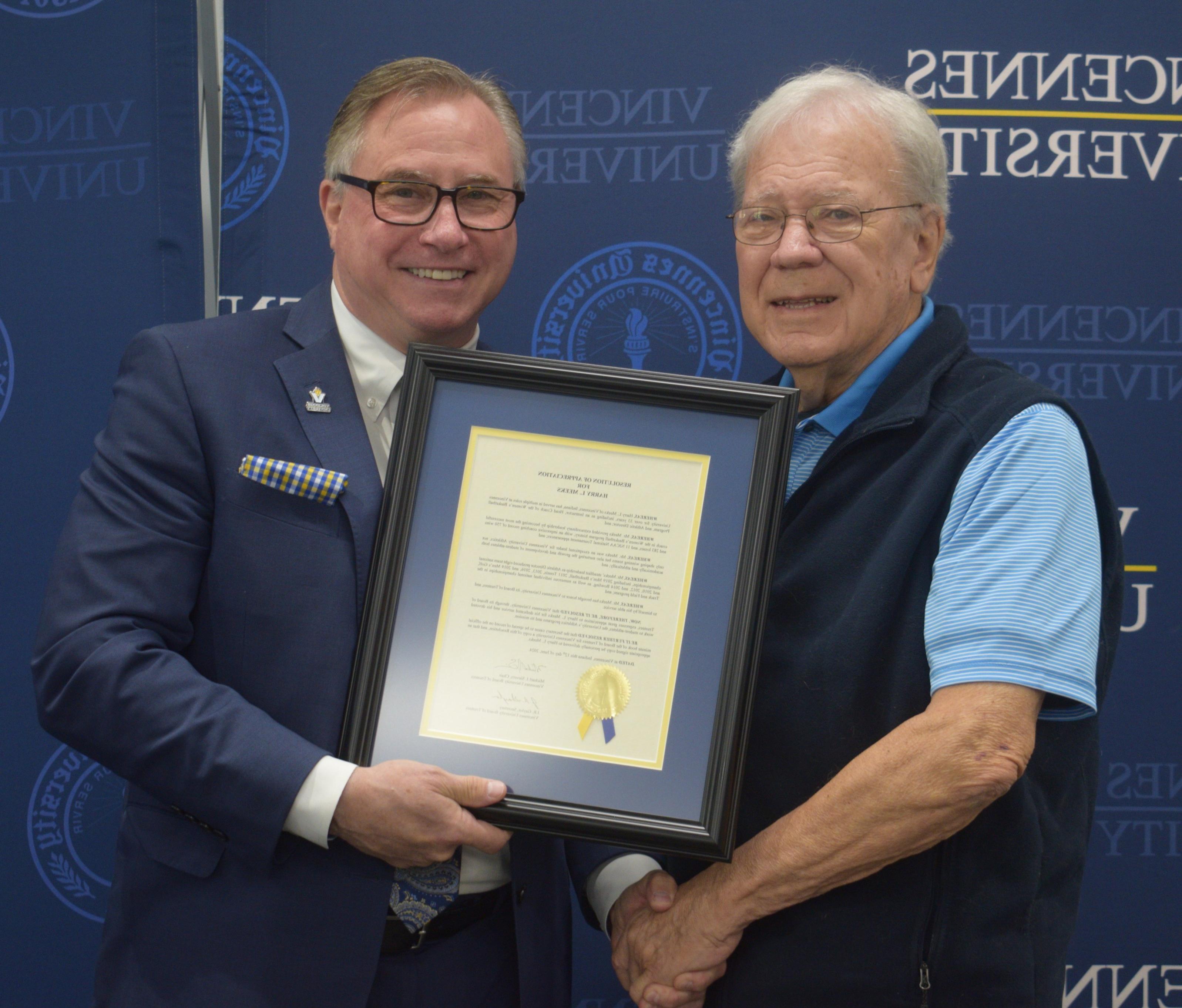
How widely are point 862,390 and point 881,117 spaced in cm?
44

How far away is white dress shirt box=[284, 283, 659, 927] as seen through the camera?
5.71 ft

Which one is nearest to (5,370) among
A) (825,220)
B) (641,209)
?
(641,209)

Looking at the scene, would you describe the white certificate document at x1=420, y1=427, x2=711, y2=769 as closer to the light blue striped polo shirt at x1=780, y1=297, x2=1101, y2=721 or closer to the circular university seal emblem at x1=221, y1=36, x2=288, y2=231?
the light blue striped polo shirt at x1=780, y1=297, x2=1101, y2=721

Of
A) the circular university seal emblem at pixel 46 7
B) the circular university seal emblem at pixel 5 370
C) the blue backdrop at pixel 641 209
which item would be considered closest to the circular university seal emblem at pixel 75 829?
the blue backdrop at pixel 641 209

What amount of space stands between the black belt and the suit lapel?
20.1 inches

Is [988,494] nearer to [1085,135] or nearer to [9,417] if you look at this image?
[1085,135]

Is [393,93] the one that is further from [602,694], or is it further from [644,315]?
[602,694]

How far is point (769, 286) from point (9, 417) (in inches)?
73.8

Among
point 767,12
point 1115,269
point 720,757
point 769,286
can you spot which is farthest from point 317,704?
point 1115,269

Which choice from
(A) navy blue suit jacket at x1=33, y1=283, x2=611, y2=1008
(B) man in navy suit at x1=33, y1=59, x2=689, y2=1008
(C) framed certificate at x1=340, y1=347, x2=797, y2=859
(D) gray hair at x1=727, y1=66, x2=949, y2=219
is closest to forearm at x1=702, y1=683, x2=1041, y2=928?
(C) framed certificate at x1=340, y1=347, x2=797, y2=859

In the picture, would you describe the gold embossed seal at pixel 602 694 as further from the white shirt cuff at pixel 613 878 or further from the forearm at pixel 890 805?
the white shirt cuff at pixel 613 878

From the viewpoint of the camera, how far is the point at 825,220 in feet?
5.73

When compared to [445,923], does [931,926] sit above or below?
above

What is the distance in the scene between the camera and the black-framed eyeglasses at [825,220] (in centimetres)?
173
